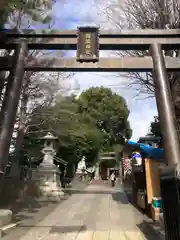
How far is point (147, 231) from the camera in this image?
863 centimetres

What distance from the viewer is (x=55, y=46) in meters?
9.93

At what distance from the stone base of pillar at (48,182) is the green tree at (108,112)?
17830 mm

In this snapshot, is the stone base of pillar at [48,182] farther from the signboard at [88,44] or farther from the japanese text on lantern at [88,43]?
the japanese text on lantern at [88,43]

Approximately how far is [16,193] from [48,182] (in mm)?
3240

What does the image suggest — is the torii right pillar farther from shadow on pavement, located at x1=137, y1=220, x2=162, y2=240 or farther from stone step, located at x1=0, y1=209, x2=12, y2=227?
stone step, located at x1=0, y1=209, x2=12, y2=227

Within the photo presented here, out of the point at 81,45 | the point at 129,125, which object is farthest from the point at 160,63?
the point at 129,125

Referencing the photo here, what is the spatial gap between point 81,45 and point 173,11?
4.13m

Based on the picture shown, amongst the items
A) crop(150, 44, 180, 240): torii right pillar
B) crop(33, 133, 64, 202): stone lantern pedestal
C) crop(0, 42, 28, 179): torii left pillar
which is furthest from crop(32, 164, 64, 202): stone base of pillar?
crop(150, 44, 180, 240): torii right pillar

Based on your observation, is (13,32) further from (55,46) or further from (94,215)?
(94,215)

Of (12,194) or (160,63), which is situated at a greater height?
(160,63)

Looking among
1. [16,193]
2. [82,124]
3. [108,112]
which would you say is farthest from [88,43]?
[108,112]

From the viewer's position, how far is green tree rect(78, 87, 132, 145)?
3694 cm

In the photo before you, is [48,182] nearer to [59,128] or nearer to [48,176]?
[48,176]

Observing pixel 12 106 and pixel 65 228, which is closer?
pixel 12 106
